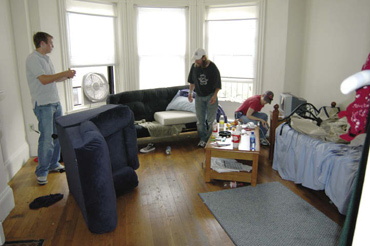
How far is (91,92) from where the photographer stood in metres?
4.70

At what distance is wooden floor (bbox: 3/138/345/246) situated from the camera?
250cm

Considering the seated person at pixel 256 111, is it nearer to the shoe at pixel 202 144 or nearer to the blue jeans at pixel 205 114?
the blue jeans at pixel 205 114

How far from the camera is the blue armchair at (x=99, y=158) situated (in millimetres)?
2312

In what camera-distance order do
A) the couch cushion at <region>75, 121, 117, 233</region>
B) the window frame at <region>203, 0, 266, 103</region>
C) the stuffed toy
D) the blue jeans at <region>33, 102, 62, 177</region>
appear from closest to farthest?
1. the stuffed toy
2. the couch cushion at <region>75, 121, 117, 233</region>
3. the blue jeans at <region>33, 102, 62, 177</region>
4. the window frame at <region>203, 0, 266, 103</region>

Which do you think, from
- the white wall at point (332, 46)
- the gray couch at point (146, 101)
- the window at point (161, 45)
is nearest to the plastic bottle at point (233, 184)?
the gray couch at point (146, 101)

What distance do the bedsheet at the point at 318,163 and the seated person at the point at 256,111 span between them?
75 cm

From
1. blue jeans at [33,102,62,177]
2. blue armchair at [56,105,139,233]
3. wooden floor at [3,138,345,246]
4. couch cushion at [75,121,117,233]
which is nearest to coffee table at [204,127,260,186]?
wooden floor at [3,138,345,246]

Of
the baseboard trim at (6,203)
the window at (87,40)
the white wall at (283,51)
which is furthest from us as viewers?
the window at (87,40)

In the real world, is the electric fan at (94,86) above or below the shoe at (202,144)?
above

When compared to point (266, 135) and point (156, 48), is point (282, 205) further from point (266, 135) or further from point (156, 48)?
point (156, 48)

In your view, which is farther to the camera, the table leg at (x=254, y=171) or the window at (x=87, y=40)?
the window at (x=87, y=40)

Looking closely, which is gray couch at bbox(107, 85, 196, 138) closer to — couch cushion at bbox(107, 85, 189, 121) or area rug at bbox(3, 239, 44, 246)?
couch cushion at bbox(107, 85, 189, 121)

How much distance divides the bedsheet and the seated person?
0.75m

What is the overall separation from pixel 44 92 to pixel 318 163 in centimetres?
287
